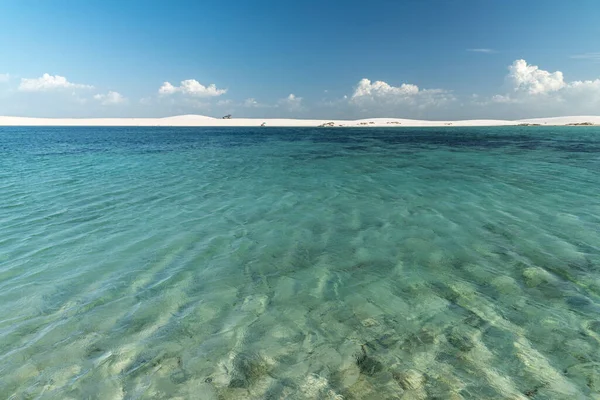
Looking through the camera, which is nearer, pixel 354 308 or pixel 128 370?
pixel 128 370

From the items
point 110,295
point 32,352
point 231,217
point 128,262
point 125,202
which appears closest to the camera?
point 32,352

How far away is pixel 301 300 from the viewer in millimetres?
6449

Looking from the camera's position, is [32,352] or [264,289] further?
[264,289]

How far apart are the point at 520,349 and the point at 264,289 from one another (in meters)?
4.58

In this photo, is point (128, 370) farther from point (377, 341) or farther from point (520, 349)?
point (520, 349)

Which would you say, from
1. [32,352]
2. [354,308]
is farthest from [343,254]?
[32,352]

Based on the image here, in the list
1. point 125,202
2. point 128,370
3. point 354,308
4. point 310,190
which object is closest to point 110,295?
point 128,370

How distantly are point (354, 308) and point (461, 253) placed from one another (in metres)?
4.07

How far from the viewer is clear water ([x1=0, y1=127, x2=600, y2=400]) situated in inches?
175

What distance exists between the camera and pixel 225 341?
17.2 feet

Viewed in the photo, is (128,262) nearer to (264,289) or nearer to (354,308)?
(264,289)

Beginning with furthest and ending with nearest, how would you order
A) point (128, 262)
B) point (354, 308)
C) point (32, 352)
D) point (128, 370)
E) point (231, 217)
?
1. point (231, 217)
2. point (128, 262)
3. point (354, 308)
4. point (32, 352)
5. point (128, 370)

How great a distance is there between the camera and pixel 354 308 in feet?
20.1

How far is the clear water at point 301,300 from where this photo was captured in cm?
443
